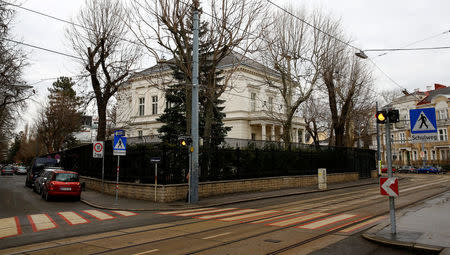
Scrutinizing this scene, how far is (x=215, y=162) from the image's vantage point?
19547mm

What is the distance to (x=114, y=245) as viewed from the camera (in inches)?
297

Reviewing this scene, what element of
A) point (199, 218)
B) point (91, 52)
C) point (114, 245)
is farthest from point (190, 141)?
point (91, 52)

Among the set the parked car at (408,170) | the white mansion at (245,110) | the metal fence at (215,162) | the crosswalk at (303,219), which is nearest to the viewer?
the crosswalk at (303,219)

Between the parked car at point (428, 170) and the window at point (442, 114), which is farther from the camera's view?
the window at point (442, 114)

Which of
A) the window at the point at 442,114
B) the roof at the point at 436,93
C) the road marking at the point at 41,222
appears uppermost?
the roof at the point at 436,93

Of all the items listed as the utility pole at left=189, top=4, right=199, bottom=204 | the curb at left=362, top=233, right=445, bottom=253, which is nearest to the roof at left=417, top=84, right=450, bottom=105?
the utility pole at left=189, top=4, right=199, bottom=204

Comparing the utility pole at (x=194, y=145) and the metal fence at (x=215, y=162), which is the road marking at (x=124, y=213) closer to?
the utility pole at (x=194, y=145)

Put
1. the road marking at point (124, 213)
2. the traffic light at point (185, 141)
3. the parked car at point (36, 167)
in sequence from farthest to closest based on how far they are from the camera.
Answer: the parked car at point (36, 167) < the traffic light at point (185, 141) < the road marking at point (124, 213)

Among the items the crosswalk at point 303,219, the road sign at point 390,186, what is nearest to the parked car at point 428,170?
the crosswalk at point 303,219

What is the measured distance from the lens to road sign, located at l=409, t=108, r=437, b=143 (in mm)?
8469

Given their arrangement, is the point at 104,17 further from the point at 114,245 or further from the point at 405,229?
the point at 405,229

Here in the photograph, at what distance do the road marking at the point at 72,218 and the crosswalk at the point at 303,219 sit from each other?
307cm

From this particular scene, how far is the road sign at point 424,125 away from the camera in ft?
27.8

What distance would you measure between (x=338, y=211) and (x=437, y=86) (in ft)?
238
